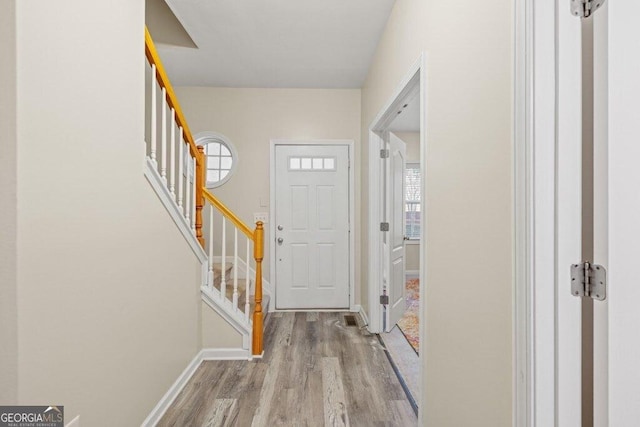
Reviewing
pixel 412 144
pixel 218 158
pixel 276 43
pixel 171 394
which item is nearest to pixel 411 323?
pixel 171 394

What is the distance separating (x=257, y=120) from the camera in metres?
4.04

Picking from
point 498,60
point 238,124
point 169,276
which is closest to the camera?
point 498,60

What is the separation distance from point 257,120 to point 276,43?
4.04 ft

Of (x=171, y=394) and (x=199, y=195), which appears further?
(x=199, y=195)

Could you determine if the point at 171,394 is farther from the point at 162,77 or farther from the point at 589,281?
the point at 589,281

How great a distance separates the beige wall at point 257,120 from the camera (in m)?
4.02

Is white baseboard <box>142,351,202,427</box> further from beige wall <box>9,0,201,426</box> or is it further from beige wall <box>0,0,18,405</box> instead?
beige wall <box>0,0,18,405</box>

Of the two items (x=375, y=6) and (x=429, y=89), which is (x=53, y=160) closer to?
(x=429, y=89)

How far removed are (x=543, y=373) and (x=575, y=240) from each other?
1.23 ft

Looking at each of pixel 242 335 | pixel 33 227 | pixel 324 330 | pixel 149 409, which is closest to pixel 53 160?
pixel 33 227

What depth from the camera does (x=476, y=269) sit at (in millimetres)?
1240

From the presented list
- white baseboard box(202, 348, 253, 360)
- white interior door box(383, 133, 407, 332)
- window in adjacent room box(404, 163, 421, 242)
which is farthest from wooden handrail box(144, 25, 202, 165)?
window in adjacent room box(404, 163, 421, 242)

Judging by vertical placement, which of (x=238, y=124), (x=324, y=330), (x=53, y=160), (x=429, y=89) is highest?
(x=238, y=124)

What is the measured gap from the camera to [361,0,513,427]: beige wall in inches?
42.4
